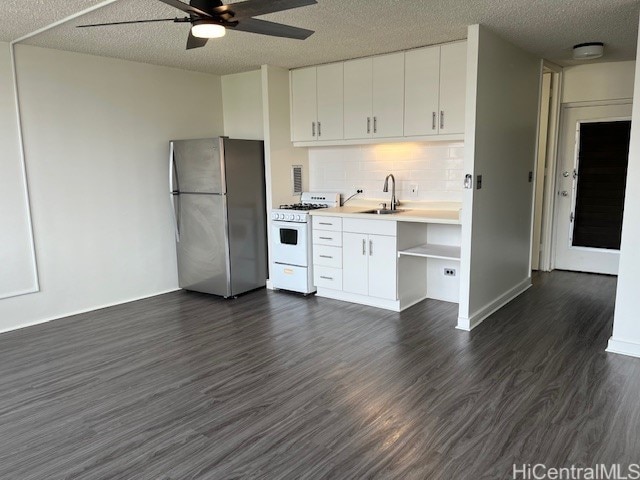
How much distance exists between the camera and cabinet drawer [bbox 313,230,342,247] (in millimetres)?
4773

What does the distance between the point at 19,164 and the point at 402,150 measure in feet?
11.6

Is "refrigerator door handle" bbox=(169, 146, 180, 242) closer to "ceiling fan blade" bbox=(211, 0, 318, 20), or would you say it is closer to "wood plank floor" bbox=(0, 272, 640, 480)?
"wood plank floor" bbox=(0, 272, 640, 480)

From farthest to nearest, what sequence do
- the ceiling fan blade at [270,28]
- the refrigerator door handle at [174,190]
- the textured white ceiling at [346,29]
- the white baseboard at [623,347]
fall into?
the refrigerator door handle at [174,190]
the white baseboard at [623,347]
the textured white ceiling at [346,29]
the ceiling fan blade at [270,28]

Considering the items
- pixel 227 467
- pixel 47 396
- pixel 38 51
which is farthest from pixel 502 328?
pixel 38 51

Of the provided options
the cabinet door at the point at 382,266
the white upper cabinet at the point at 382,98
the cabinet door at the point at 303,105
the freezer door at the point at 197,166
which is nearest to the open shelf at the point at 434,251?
the cabinet door at the point at 382,266

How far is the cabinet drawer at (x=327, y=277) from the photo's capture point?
4.84 metres

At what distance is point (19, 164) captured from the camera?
4.10m

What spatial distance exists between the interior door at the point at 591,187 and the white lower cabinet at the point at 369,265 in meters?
2.76

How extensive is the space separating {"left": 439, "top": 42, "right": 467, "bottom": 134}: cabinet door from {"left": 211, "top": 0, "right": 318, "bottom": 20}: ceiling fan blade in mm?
2275

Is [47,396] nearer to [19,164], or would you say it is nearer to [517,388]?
[19,164]

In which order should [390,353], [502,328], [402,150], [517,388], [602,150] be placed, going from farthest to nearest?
[602,150] → [402,150] → [502,328] → [390,353] → [517,388]

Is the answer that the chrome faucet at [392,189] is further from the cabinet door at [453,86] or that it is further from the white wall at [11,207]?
→ the white wall at [11,207]

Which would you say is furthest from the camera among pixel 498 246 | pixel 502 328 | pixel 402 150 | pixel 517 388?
pixel 402 150

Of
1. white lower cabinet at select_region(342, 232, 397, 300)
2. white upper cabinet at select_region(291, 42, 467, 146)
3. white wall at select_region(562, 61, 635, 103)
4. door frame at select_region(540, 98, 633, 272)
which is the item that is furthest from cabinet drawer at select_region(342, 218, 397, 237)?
white wall at select_region(562, 61, 635, 103)
